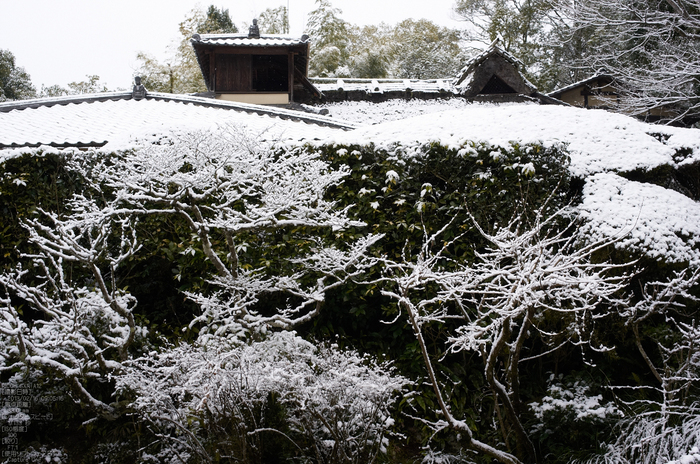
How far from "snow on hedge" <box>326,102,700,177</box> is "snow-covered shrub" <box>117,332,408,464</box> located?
2.38 metres

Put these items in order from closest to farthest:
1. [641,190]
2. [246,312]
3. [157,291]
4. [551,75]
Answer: [246,312] → [641,190] → [157,291] → [551,75]

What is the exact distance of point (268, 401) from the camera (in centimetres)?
330

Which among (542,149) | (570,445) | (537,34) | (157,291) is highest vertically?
(537,34)

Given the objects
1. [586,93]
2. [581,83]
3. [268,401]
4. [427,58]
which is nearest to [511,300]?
[268,401]

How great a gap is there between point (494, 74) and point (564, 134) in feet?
37.2

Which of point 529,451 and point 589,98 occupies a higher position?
point 589,98

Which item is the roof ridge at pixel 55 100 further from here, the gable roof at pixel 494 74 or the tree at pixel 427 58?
the tree at pixel 427 58

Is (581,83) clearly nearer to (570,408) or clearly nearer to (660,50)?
(660,50)

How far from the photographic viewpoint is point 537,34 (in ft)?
76.4

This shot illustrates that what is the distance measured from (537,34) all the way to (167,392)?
25439 mm

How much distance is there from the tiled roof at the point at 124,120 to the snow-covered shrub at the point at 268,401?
2.85 meters

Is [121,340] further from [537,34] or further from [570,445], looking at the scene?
[537,34]

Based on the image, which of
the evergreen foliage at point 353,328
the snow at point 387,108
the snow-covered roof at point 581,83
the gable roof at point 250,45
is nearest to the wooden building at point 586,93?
the snow-covered roof at point 581,83

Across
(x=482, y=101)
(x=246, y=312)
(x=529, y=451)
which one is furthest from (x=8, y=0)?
(x=529, y=451)
